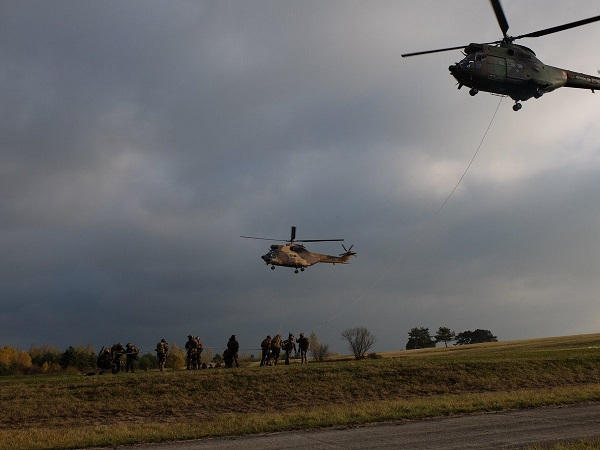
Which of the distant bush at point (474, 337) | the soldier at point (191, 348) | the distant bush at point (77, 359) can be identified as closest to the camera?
the soldier at point (191, 348)

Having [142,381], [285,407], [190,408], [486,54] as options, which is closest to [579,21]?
[486,54]

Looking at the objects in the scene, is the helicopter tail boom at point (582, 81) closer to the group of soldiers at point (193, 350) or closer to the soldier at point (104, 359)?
the group of soldiers at point (193, 350)

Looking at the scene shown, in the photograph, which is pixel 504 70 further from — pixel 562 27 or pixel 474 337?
pixel 474 337

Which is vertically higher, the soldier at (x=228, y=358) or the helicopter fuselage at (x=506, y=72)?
the helicopter fuselage at (x=506, y=72)

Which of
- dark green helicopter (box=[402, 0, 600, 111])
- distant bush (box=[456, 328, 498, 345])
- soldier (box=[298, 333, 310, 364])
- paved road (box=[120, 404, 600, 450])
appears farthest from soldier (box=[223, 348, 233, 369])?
distant bush (box=[456, 328, 498, 345])

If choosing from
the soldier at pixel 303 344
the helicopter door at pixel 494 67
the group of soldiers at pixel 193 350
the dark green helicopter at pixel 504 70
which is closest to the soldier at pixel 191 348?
the group of soldiers at pixel 193 350

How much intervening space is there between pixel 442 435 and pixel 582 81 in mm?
25041

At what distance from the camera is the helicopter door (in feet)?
89.5

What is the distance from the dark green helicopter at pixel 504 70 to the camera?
2723 centimetres

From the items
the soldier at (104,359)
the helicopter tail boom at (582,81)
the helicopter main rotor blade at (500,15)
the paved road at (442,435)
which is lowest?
the paved road at (442,435)

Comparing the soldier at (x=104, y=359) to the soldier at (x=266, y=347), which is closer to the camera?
the soldier at (x=104, y=359)

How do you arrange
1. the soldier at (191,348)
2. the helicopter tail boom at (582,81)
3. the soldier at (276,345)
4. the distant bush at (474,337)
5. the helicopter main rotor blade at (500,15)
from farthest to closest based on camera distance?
the distant bush at (474,337)
the soldier at (276,345)
the soldier at (191,348)
the helicopter tail boom at (582,81)
the helicopter main rotor blade at (500,15)

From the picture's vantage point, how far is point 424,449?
14469mm

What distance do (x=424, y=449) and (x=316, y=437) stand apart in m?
3.91
